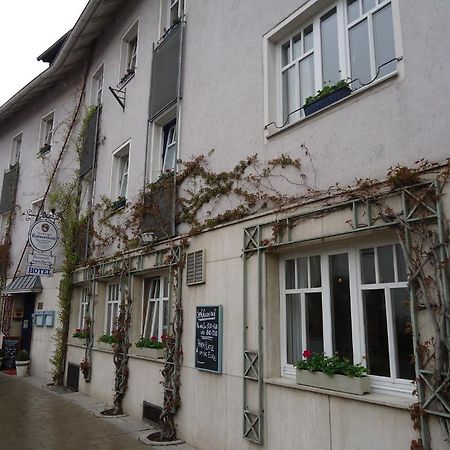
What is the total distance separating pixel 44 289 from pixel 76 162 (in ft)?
13.8

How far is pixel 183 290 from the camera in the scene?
7.50 metres

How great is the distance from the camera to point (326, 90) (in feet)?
17.9

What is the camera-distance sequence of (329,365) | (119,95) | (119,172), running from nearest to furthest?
(329,365) → (119,172) → (119,95)

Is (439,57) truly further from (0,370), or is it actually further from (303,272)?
(0,370)

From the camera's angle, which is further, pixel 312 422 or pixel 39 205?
pixel 39 205

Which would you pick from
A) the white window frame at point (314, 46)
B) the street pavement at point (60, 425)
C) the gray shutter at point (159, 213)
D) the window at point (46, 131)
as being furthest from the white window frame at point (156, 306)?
the window at point (46, 131)

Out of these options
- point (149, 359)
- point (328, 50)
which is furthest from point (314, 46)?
point (149, 359)

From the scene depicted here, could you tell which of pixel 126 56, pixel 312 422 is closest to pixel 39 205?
pixel 126 56

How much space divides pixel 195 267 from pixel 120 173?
17.1 ft

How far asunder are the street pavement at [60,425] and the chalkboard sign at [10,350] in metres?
4.27

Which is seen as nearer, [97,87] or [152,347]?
[152,347]

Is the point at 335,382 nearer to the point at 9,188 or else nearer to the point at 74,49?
the point at 74,49

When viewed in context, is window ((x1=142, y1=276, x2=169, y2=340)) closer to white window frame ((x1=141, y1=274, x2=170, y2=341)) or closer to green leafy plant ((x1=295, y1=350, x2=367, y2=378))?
white window frame ((x1=141, y1=274, x2=170, y2=341))

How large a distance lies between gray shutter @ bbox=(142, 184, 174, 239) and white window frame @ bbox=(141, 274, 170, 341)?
0.90 metres
